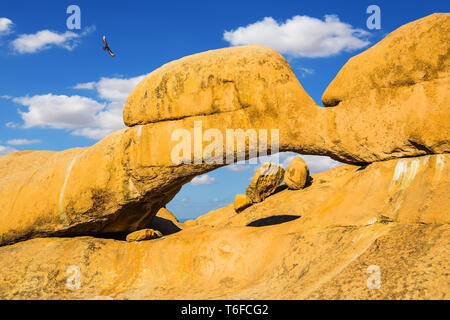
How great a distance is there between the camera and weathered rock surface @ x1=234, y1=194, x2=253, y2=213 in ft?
61.8

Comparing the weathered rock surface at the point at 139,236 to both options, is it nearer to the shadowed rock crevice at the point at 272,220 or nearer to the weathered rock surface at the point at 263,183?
the shadowed rock crevice at the point at 272,220

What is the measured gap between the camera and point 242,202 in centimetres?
1894

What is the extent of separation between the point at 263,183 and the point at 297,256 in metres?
11.4

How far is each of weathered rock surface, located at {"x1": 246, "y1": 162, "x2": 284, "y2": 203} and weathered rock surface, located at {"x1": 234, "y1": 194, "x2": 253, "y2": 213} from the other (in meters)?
0.20

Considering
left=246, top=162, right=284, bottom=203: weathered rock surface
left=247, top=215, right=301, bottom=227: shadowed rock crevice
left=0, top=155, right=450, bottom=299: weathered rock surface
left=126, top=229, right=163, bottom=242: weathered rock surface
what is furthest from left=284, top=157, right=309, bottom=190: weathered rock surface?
left=126, top=229, right=163, bottom=242: weathered rock surface

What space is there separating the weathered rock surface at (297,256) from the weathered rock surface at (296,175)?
27.9ft

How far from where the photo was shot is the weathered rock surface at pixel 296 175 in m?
17.7

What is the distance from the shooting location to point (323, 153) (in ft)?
26.2

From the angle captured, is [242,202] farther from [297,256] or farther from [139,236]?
[297,256]

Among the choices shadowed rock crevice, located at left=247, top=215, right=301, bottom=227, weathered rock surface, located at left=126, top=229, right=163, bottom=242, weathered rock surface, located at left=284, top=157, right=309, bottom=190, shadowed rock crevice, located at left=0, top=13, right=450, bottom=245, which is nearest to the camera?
shadowed rock crevice, located at left=0, top=13, right=450, bottom=245

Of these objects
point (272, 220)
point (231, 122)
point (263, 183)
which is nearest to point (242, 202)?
point (263, 183)

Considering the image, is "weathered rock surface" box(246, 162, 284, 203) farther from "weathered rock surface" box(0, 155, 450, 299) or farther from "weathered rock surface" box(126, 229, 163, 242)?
"weathered rock surface" box(126, 229, 163, 242)

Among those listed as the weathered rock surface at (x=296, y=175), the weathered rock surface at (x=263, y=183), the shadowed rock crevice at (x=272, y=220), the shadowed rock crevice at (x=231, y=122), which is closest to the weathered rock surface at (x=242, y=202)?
the weathered rock surface at (x=263, y=183)
